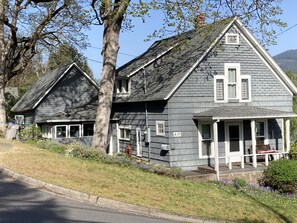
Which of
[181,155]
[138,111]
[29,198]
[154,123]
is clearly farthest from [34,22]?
[29,198]

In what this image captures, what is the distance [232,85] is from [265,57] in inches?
108

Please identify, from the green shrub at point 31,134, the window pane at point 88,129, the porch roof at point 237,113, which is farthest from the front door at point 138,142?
the green shrub at point 31,134

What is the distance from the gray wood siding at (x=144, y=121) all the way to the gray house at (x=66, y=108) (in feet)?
10.00

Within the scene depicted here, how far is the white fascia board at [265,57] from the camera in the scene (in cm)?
2311

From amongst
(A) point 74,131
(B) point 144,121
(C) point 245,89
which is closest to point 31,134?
(A) point 74,131

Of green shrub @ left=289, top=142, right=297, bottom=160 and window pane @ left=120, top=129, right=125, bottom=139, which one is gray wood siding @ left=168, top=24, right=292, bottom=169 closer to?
green shrub @ left=289, top=142, right=297, bottom=160

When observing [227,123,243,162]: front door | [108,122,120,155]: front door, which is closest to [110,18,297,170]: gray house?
[227,123,243,162]: front door

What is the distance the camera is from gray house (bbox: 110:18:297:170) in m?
21.7

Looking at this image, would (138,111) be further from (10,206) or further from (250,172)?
(10,206)

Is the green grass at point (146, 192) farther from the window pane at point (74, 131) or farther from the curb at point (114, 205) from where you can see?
the window pane at point (74, 131)

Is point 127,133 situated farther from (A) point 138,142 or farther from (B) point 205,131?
(B) point 205,131

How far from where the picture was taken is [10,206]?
8.40m

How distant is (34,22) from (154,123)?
1502 centimetres

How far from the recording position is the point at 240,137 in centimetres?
2370
